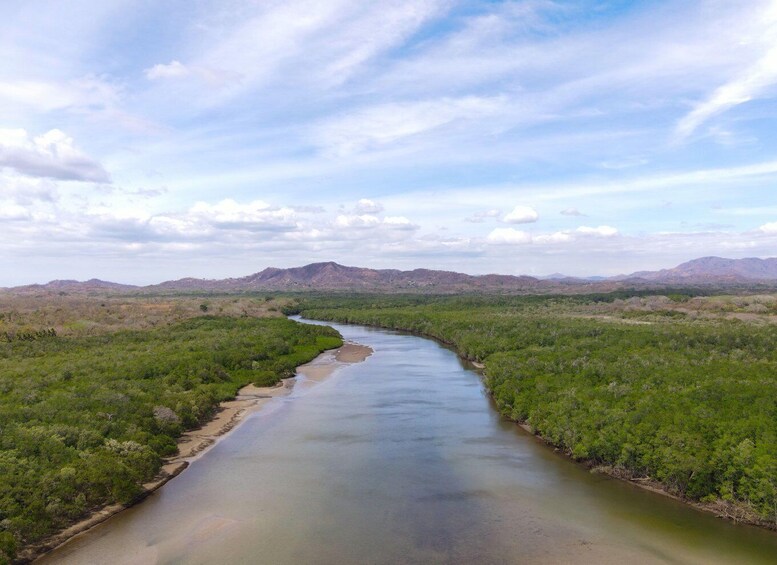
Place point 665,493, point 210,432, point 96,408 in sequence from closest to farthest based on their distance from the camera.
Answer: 1. point 665,493
2. point 96,408
3. point 210,432

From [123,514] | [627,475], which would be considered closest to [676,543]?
[627,475]

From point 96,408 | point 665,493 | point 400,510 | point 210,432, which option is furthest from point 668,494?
point 96,408

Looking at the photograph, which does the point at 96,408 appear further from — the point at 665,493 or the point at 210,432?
the point at 665,493

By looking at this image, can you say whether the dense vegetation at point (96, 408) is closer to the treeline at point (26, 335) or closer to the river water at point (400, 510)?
the treeline at point (26, 335)

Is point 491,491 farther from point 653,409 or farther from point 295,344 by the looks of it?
point 295,344

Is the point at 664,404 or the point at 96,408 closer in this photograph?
the point at 664,404

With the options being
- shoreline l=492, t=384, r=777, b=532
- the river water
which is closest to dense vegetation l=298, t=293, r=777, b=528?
shoreline l=492, t=384, r=777, b=532

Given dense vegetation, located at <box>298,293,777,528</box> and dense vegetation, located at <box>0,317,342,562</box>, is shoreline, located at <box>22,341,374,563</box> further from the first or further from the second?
dense vegetation, located at <box>298,293,777,528</box>
